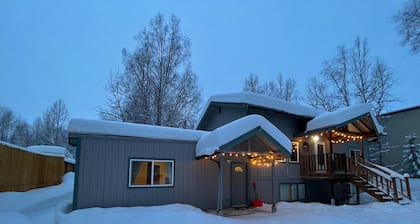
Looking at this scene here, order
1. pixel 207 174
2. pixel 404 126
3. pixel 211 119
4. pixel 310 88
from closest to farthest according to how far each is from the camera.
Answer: pixel 207 174 < pixel 211 119 < pixel 404 126 < pixel 310 88

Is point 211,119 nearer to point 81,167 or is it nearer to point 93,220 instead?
point 81,167

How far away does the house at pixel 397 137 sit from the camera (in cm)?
2225

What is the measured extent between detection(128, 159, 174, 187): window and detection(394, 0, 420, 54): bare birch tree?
8.92 m

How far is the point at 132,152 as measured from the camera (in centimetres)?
1015

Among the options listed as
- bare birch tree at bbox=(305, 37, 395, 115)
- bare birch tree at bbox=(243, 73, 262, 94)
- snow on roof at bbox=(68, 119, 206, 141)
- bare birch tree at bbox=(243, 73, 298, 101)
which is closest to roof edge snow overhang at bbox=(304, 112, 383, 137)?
snow on roof at bbox=(68, 119, 206, 141)

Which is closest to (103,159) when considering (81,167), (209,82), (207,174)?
(81,167)

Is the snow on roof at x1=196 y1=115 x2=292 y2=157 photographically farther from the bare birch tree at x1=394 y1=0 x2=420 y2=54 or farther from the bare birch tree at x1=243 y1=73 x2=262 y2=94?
the bare birch tree at x1=243 y1=73 x2=262 y2=94

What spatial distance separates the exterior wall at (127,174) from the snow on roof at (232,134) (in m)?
0.81

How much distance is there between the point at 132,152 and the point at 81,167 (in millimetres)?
1625

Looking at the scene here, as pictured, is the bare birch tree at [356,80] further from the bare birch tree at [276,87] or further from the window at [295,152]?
the window at [295,152]

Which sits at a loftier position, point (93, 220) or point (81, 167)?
point (81, 167)

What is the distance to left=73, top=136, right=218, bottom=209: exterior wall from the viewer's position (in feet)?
30.7

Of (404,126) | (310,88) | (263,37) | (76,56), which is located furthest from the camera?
(76,56)

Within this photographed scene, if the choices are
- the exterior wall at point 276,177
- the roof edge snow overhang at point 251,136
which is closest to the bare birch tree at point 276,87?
the exterior wall at point 276,177
